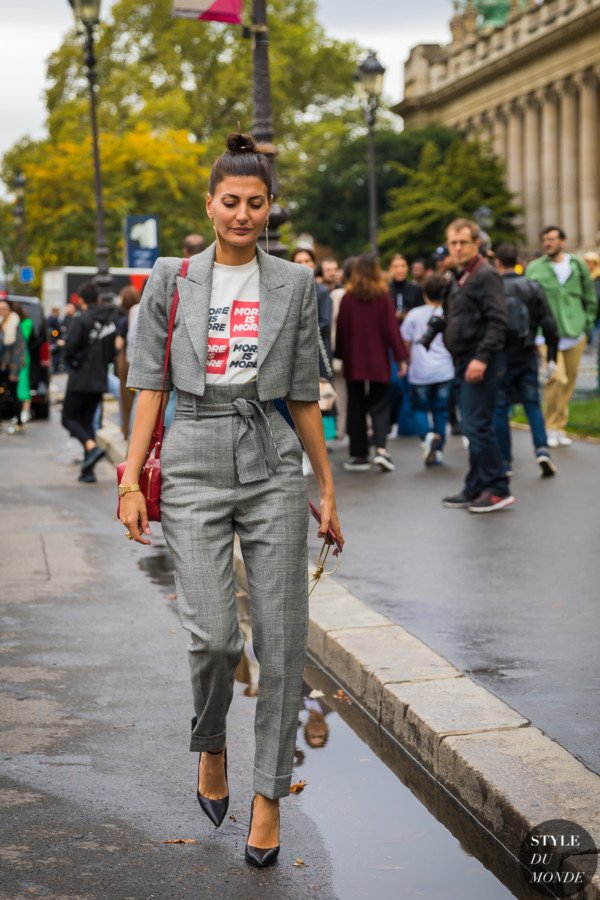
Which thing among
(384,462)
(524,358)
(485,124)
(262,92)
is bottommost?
(384,462)

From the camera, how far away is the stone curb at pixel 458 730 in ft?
13.6

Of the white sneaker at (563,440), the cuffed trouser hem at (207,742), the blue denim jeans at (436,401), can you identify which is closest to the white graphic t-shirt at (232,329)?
the cuffed trouser hem at (207,742)

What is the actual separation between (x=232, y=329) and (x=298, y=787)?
4.99 feet

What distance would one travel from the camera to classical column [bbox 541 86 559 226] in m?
72.1

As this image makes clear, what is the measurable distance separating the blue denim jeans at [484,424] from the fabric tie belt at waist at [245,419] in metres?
6.43

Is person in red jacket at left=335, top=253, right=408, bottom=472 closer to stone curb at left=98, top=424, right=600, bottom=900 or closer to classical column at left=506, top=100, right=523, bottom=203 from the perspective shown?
stone curb at left=98, top=424, right=600, bottom=900

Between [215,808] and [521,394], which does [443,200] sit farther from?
[215,808]

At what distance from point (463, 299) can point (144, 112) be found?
53.3 metres

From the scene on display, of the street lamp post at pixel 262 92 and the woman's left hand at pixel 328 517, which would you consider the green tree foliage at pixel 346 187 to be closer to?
the street lamp post at pixel 262 92

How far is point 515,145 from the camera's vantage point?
3019 inches

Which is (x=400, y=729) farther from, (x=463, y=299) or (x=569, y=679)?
(x=463, y=299)

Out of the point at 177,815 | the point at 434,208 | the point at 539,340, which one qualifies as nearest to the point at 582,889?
the point at 177,815

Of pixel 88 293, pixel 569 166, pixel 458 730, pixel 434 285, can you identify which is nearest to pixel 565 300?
pixel 434 285

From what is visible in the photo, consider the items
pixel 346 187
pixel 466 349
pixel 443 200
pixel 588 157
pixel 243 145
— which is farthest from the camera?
pixel 346 187
